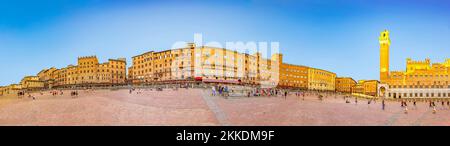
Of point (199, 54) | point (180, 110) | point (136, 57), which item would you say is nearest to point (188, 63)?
point (199, 54)

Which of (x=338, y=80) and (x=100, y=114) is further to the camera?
(x=338, y=80)

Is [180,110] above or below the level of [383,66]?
below

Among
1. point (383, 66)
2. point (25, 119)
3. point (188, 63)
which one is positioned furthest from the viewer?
point (188, 63)

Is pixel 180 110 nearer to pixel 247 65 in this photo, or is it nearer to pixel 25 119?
pixel 25 119

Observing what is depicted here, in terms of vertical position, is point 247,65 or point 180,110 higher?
A: point 247,65

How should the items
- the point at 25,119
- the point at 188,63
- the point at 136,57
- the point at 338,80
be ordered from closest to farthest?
the point at 25,119, the point at 188,63, the point at 136,57, the point at 338,80

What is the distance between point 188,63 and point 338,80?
3235 centimetres

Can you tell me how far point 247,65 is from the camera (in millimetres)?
48344
